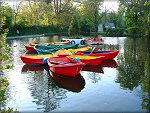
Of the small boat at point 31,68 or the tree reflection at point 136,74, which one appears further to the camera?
the small boat at point 31,68

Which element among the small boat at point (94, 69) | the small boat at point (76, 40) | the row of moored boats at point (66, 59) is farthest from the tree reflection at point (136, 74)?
the small boat at point (76, 40)

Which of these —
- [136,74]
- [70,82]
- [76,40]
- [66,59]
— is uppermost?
[76,40]

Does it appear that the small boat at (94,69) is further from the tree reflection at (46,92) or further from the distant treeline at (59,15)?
the distant treeline at (59,15)

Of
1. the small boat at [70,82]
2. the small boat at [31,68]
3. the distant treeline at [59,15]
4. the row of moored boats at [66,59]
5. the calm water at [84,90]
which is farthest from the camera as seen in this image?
the distant treeline at [59,15]

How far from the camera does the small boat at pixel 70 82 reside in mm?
17516

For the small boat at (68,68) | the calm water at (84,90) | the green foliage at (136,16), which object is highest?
the green foliage at (136,16)

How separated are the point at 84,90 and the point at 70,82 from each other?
6.57 feet

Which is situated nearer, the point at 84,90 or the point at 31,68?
the point at 84,90

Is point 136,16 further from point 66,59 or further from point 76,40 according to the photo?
point 66,59

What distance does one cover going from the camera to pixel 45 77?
2023cm

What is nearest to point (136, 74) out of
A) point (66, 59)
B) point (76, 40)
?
point (66, 59)

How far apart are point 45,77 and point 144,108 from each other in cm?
875

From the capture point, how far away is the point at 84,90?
55.3 ft

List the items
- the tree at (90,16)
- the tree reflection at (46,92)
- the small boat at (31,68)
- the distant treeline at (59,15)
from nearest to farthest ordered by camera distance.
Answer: the tree reflection at (46,92), the small boat at (31,68), the distant treeline at (59,15), the tree at (90,16)
